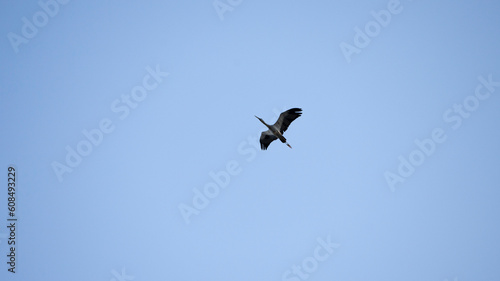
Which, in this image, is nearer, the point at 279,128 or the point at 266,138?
the point at 279,128

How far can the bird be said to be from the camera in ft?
136

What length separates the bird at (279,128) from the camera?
41.5 metres

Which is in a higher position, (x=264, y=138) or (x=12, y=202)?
(x=12, y=202)

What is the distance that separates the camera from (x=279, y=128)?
43.0 m

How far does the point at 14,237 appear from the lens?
4672 cm

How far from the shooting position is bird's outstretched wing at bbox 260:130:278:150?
144 ft

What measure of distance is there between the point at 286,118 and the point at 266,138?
9.00 feet

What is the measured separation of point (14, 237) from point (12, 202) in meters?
2.80

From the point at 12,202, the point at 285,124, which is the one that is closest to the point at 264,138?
the point at 285,124

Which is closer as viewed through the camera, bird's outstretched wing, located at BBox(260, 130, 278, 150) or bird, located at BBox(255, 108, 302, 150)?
bird, located at BBox(255, 108, 302, 150)

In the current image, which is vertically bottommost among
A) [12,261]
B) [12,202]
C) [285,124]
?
[285,124]

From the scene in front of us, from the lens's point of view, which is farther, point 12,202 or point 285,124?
point 12,202

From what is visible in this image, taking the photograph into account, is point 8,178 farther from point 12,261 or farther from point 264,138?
point 264,138

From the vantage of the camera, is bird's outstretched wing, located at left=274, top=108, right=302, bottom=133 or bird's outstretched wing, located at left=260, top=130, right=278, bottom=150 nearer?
bird's outstretched wing, located at left=274, top=108, right=302, bottom=133
